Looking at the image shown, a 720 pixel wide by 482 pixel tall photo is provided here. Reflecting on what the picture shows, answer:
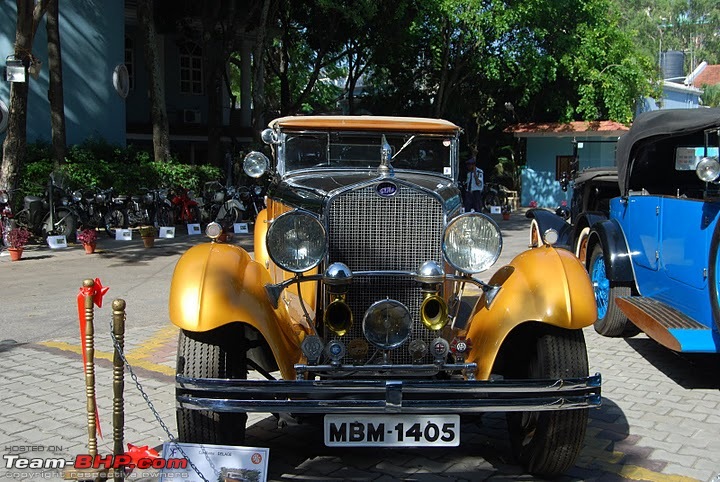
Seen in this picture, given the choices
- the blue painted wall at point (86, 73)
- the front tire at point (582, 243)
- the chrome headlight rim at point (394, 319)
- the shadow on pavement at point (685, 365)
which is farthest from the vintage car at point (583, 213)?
the blue painted wall at point (86, 73)

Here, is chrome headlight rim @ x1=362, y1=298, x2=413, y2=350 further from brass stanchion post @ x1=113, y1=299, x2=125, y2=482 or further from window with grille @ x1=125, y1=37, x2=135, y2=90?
window with grille @ x1=125, y1=37, x2=135, y2=90

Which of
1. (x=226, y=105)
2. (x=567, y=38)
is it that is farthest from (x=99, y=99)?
(x=567, y=38)

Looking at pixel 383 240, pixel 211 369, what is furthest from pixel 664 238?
pixel 211 369

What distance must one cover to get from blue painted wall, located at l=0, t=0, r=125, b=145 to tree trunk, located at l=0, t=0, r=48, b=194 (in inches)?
131

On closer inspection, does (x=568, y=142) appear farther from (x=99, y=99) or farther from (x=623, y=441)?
(x=623, y=441)

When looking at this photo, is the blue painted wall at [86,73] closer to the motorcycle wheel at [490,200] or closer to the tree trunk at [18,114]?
the tree trunk at [18,114]

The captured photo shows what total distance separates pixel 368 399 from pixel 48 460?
1.91 m

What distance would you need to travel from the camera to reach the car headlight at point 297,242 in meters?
3.78

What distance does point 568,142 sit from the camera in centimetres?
2380

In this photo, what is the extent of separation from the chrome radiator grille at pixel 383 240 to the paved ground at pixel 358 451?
0.71 m

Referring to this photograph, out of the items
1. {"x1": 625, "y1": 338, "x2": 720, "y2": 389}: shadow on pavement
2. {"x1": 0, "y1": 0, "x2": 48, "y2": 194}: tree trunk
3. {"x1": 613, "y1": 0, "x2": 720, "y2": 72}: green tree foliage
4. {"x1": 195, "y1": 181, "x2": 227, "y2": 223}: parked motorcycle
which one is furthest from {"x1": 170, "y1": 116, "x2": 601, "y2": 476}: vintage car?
{"x1": 613, "y1": 0, "x2": 720, "y2": 72}: green tree foliage

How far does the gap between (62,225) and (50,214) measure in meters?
0.29

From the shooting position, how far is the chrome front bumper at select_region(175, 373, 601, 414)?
3.29 meters

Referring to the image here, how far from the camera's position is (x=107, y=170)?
15.2 meters
